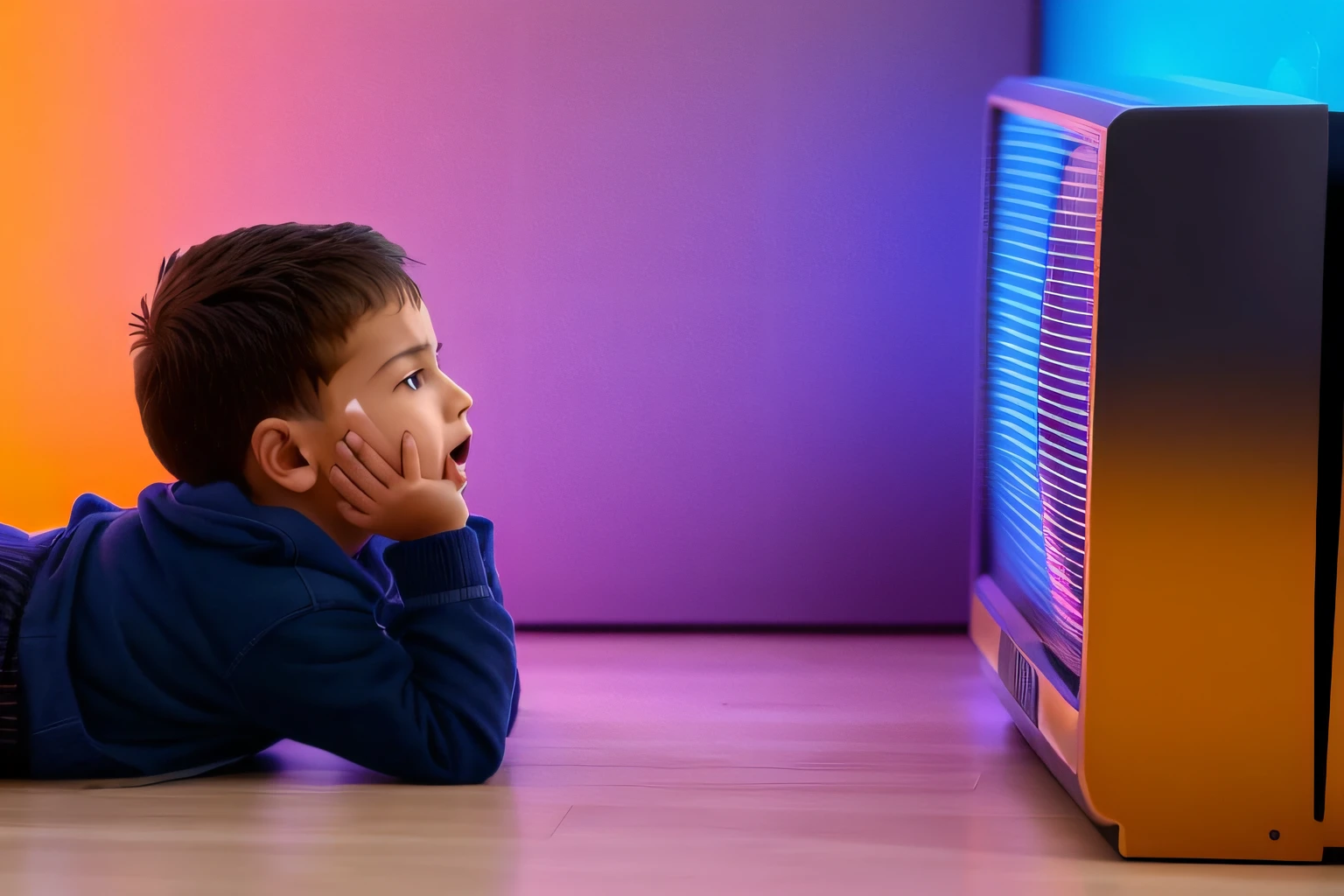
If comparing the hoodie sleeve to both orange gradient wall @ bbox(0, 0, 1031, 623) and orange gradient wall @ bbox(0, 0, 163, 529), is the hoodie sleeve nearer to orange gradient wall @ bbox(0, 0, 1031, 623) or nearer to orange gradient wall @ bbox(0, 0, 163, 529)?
orange gradient wall @ bbox(0, 0, 1031, 623)

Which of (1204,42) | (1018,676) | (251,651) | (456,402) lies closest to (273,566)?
(251,651)

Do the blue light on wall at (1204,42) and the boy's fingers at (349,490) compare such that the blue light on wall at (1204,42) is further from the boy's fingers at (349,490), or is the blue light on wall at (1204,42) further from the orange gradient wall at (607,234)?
the boy's fingers at (349,490)

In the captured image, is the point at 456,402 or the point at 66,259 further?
the point at 66,259

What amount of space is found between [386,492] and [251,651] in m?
0.13

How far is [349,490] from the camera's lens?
2.90ft

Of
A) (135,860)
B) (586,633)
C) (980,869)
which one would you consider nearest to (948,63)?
(586,633)

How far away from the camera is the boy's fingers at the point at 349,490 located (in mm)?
884

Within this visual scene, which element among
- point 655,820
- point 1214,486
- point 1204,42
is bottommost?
point 655,820

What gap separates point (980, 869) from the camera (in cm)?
72

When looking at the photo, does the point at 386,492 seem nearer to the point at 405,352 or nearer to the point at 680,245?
the point at 405,352

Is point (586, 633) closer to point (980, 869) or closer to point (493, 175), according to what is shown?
point (493, 175)

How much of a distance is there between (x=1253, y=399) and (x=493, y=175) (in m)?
0.81

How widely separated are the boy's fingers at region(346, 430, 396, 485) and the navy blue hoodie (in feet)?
0.15

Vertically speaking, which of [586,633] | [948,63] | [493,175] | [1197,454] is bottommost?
[586,633]
